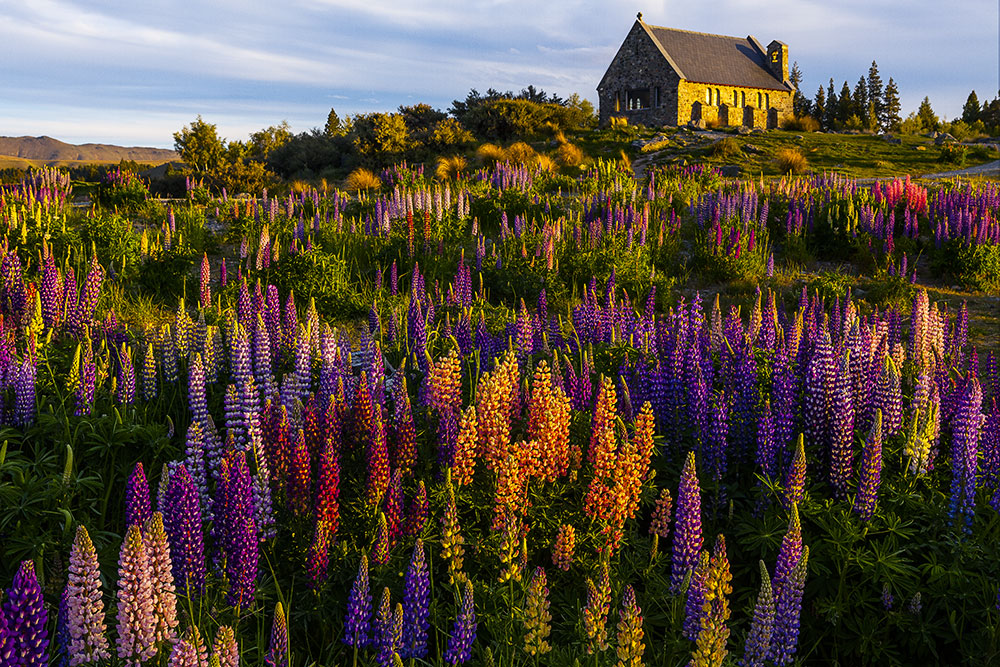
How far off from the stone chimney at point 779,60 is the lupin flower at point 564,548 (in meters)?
65.3

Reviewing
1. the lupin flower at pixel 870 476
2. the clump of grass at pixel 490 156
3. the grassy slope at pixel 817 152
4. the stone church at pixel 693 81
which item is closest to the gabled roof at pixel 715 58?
the stone church at pixel 693 81

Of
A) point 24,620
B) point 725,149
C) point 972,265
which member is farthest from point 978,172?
point 24,620

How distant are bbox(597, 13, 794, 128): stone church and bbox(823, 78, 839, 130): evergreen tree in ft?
21.0

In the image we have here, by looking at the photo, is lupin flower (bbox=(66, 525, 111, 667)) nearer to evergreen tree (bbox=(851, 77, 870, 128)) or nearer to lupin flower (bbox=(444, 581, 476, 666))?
lupin flower (bbox=(444, 581, 476, 666))

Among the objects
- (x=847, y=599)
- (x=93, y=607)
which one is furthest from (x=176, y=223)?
(x=847, y=599)

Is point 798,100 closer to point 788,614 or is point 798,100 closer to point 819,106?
point 819,106

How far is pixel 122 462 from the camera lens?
3920 millimetres

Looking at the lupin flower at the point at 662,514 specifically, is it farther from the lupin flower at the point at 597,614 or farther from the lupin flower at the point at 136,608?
the lupin flower at the point at 136,608

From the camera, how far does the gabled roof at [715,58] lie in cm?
5416

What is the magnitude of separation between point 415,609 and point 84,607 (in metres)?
1.01

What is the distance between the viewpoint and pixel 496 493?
303cm

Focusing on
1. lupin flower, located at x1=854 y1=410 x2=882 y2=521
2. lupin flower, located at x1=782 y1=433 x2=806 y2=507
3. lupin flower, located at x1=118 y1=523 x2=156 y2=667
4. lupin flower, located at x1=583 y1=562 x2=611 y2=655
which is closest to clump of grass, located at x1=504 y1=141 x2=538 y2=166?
lupin flower, located at x1=854 y1=410 x2=882 y2=521

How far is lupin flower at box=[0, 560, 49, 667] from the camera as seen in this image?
1928 millimetres

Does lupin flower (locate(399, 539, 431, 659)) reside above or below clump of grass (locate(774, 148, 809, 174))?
below
